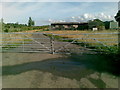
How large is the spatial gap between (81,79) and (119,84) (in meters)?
1.37

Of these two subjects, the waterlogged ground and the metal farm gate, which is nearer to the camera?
the waterlogged ground

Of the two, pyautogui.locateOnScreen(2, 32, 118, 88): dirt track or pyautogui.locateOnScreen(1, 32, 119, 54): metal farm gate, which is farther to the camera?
pyautogui.locateOnScreen(1, 32, 119, 54): metal farm gate

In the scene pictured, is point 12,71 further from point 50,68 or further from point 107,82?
point 107,82

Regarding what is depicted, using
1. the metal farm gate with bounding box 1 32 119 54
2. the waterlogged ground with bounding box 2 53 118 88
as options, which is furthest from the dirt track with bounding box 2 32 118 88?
the metal farm gate with bounding box 1 32 119 54

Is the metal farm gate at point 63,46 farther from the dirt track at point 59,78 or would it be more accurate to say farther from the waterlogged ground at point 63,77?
the dirt track at point 59,78

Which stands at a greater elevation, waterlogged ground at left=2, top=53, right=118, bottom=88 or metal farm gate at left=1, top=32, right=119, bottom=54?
metal farm gate at left=1, top=32, right=119, bottom=54

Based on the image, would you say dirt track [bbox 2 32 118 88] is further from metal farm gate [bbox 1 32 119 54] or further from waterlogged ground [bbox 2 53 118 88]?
metal farm gate [bbox 1 32 119 54]

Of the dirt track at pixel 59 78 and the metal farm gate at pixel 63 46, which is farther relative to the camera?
the metal farm gate at pixel 63 46

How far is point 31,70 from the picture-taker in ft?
→ 19.7

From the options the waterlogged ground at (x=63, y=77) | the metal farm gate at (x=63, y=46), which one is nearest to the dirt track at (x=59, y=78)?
the waterlogged ground at (x=63, y=77)

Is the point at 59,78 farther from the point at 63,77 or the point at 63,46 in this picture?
the point at 63,46

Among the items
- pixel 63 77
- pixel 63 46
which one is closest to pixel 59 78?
pixel 63 77

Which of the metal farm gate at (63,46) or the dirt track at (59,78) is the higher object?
the metal farm gate at (63,46)

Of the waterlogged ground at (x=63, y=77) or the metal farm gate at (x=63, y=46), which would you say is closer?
the waterlogged ground at (x=63, y=77)
